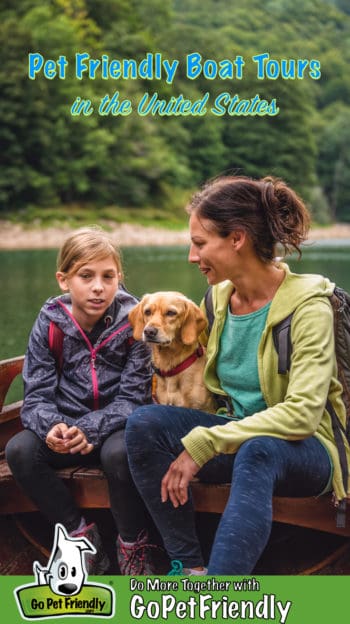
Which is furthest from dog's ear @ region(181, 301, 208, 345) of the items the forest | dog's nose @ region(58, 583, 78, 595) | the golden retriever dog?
the forest

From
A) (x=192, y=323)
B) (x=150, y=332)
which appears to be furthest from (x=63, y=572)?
(x=192, y=323)

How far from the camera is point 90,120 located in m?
41.2

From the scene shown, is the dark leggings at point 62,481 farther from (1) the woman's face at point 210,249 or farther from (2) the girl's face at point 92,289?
(1) the woman's face at point 210,249

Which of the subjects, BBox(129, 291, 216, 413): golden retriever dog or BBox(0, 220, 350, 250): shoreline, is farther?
BBox(0, 220, 350, 250): shoreline

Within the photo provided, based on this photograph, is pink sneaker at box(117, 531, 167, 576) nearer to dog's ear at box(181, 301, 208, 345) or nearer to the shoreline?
dog's ear at box(181, 301, 208, 345)

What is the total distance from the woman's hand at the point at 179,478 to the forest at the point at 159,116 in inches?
1082

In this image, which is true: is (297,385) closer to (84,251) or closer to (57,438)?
(57,438)

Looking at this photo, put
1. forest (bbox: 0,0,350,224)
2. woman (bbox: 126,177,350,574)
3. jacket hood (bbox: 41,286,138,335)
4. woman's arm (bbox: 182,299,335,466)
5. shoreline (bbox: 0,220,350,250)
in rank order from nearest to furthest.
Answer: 1. woman (bbox: 126,177,350,574)
2. woman's arm (bbox: 182,299,335,466)
3. jacket hood (bbox: 41,286,138,335)
4. shoreline (bbox: 0,220,350,250)
5. forest (bbox: 0,0,350,224)

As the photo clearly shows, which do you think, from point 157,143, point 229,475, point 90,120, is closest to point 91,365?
point 229,475

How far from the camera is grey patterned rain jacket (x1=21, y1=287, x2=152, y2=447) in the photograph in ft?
10.1

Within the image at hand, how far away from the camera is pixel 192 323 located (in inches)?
126

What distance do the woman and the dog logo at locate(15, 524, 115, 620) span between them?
348mm

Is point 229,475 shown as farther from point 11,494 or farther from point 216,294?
point 11,494

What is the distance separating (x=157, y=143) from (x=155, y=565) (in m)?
47.2
